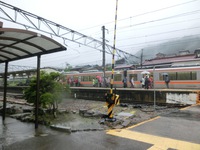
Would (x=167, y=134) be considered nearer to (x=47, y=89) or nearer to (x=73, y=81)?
(x=47, y=89)

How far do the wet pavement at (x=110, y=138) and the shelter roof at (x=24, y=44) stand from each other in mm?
2783

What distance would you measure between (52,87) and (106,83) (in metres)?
17.5

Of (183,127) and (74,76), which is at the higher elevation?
(74,76)

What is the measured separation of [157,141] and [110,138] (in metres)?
1.27

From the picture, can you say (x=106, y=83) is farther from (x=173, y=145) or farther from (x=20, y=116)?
(x=173, y=145)

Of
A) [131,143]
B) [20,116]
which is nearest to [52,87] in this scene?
[20,116]

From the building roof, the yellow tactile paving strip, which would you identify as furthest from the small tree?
the building roof

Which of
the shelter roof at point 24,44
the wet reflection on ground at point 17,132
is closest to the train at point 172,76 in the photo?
the shelter roof at point 24,44

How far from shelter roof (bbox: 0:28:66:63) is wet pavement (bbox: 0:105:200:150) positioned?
278 cm

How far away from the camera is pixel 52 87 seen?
26.8 ft

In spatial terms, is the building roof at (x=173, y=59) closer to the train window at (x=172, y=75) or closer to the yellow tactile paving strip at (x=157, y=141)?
the train window at (x=172, y=75)

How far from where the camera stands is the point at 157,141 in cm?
473

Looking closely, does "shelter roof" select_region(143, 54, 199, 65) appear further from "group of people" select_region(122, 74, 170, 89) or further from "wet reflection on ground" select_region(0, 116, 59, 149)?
"wet reflection on ground" select_region(0, 116, 59, 149)

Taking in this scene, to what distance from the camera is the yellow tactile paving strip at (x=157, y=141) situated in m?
4.34
